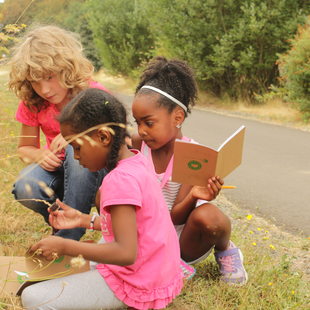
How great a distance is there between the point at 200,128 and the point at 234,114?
9.13 ft

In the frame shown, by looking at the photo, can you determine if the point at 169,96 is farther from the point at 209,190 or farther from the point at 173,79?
the point at 209,190

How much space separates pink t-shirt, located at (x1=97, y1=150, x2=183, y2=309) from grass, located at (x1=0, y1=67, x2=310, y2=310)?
1.08 feet

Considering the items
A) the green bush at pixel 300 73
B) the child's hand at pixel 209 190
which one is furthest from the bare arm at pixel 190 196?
the green bush at pixel 300 73

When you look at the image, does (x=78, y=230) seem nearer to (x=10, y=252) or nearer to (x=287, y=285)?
(x=10, y=252)

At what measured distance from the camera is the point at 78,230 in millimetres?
2836

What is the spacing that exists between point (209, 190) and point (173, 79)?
764mm

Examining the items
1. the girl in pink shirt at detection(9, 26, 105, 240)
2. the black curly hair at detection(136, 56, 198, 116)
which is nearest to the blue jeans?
the girl in pink shirt at detection(9, 26, 105, 240)

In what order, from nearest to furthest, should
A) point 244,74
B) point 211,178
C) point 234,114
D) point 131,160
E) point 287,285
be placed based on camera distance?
point 131,160, point 211,178, point 287,285, point 234,114, point 244,74

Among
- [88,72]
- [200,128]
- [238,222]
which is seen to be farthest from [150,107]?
[200,128]

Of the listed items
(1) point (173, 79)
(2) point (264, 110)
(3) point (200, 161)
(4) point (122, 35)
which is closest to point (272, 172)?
(1) point (173, 79)

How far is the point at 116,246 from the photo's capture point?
6.31 feet

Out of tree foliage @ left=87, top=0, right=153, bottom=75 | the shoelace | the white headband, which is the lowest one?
tree foliage @ left=87, top=0, right=153, bottom=75

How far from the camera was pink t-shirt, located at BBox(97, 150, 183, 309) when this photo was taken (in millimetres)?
2035

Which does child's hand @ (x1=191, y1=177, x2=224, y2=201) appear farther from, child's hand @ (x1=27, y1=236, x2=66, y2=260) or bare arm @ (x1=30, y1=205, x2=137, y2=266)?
child's hand @ (x1=27, y1=236, x2=66, y2=260)
